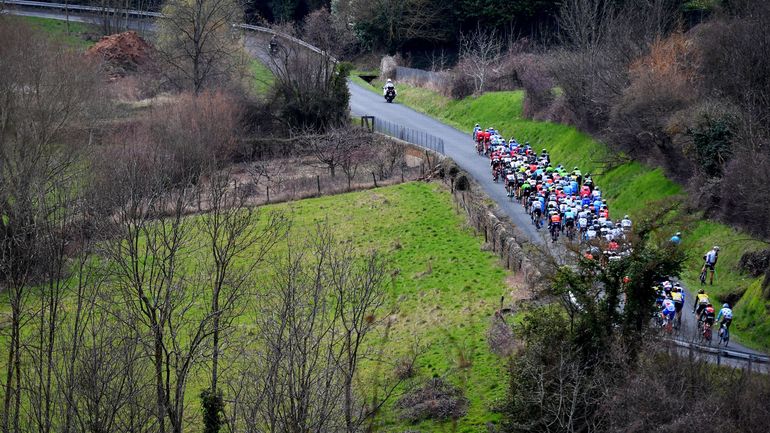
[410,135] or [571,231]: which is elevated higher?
[410,135]

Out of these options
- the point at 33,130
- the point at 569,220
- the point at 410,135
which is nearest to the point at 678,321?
the point at 569,220

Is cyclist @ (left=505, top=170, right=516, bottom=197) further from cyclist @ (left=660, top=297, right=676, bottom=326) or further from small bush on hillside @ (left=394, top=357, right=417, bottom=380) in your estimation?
cyclist @ (left=660, top=297, right=676, bottom=326)

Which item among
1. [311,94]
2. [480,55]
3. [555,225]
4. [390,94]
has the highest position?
[480,55]

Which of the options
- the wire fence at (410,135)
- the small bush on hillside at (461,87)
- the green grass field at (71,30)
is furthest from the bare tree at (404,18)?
the green grass field at (71,30)

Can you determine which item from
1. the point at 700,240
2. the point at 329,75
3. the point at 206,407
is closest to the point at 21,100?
the point at 329,75

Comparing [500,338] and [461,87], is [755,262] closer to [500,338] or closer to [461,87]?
[500,338]

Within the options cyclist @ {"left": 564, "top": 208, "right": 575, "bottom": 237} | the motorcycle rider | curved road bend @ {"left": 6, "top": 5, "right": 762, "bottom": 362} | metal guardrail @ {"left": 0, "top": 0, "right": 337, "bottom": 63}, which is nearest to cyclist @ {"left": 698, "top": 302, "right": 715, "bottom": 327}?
curved road bend @ {"left": 6, "top": 5, "right": 762, "bottom": 362}

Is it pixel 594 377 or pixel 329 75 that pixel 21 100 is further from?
pixel 594 377
